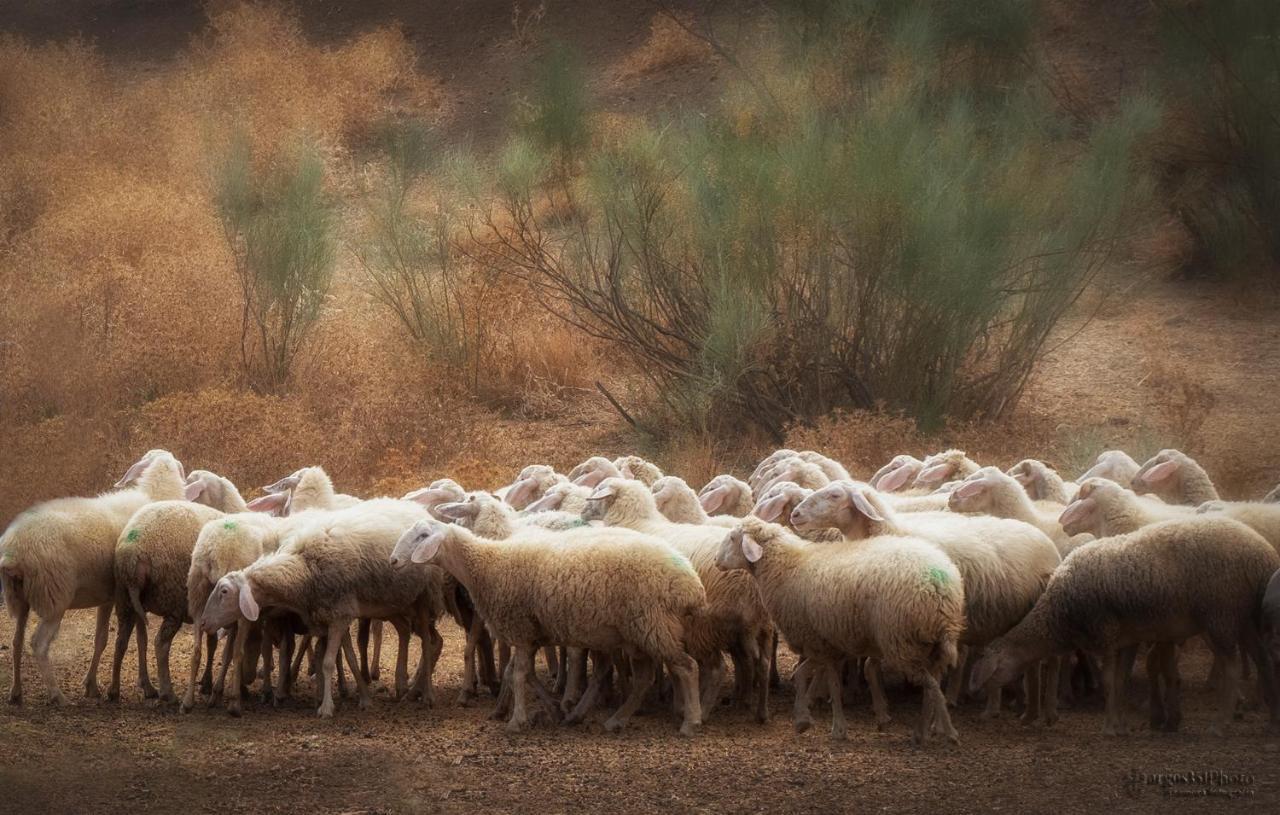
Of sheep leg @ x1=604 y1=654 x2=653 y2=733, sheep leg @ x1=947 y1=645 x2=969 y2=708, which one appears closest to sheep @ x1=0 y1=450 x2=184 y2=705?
sheep leg @ x1=604 y1=654 x2=653 y2=733

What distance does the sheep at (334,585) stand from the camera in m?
8.16

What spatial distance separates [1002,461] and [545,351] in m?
5.19

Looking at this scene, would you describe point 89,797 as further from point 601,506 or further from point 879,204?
point 879,204

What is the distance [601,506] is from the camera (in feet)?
29.0

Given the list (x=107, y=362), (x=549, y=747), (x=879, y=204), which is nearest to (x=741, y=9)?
(x=879, y=204)

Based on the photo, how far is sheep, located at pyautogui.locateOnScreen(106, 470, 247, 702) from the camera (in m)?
8.66

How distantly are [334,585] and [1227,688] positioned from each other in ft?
14.8

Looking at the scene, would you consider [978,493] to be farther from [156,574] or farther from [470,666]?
[156,574]

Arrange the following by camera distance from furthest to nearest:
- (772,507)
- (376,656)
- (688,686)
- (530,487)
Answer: (530,487) < (376,656) < (772,507) < (688,686)

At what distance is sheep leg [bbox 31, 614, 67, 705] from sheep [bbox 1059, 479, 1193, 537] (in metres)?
5.50

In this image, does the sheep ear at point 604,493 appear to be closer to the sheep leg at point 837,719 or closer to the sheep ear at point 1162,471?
the sheep leg at point 837,719

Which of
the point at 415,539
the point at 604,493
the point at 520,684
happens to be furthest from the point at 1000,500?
the point at 415,539

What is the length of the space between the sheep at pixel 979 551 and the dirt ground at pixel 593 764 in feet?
1.61

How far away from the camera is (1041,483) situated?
9.55m
